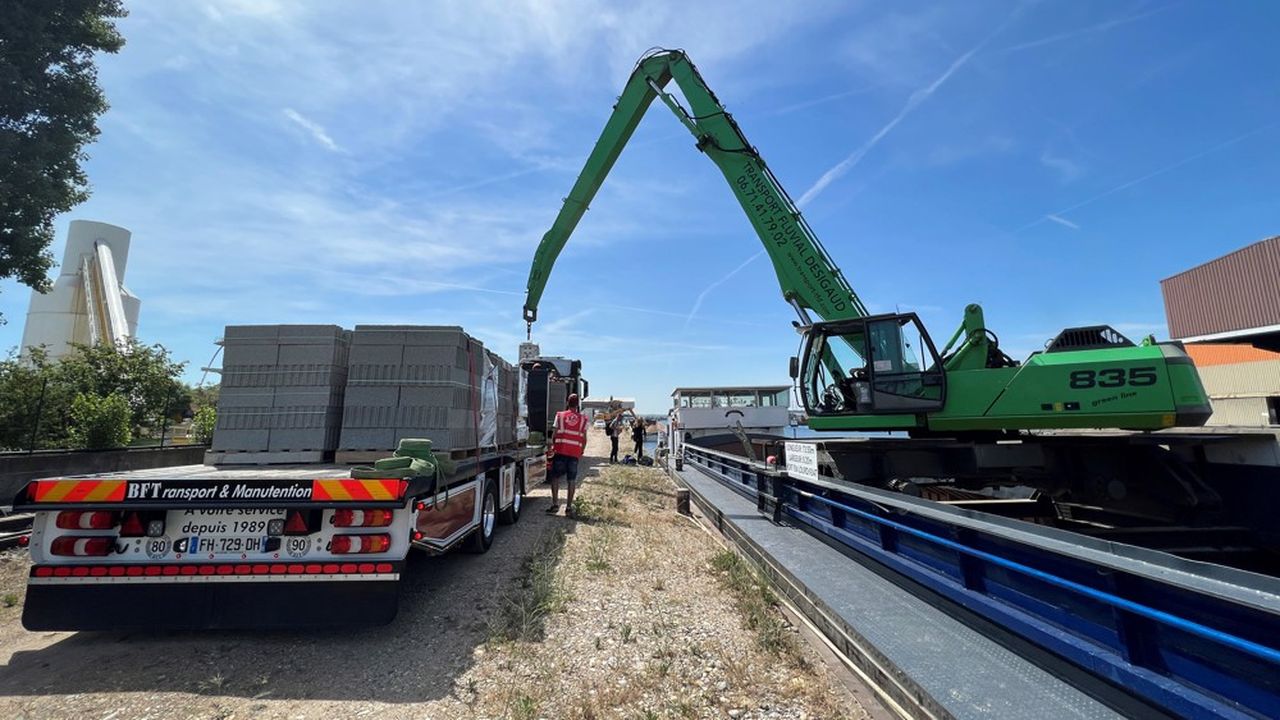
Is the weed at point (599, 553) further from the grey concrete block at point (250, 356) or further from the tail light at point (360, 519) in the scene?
the grey concrete block at point (250, 356)

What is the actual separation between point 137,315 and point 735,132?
54.3 metres

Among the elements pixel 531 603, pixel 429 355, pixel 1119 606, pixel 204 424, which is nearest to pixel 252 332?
pixel 429 355

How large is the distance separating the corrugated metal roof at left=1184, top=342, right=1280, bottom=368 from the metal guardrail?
1218 inches

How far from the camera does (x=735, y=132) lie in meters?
9.73

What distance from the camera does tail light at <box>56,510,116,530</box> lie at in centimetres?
339

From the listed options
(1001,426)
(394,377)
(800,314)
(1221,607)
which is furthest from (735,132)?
(1221,607)

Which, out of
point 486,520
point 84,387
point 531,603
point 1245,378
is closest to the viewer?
point 531,603

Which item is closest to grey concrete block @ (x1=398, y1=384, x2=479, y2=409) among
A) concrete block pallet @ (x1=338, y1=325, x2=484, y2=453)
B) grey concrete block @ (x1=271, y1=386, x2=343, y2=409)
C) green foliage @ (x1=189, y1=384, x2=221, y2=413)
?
concrete block pallet @ (x1=338, y1=325, x2=484, y2=453)

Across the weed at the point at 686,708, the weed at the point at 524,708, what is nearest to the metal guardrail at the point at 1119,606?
the weed at the point at 686,708

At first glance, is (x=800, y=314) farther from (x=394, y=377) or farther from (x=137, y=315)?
(x=137, y=315)

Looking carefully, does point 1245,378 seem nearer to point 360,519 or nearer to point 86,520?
point 360,519

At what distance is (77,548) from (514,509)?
461 cm

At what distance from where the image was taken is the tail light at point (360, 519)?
352 centimetres

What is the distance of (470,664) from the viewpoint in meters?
3.34
